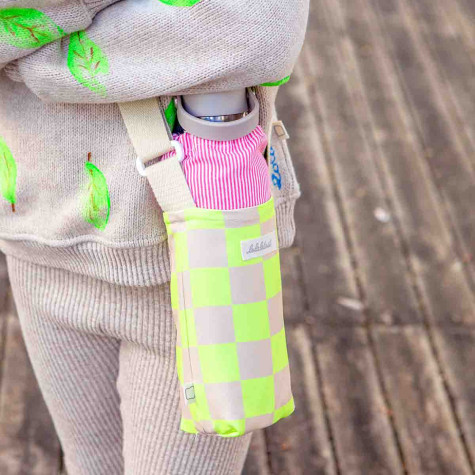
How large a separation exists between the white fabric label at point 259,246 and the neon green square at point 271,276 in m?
0.01

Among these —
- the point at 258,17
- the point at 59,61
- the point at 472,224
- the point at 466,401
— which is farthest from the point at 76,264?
the point at 472,224

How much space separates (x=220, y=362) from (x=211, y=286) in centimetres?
8

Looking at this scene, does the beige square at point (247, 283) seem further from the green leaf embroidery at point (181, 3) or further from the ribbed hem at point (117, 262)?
the green leaf embroidery at point (181, 3)

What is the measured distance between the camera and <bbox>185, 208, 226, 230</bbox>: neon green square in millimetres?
740

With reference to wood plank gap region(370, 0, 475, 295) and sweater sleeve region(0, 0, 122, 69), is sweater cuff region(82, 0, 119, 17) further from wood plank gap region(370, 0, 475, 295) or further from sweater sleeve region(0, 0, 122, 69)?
wood plank gap region(370, 0, 475, 295)

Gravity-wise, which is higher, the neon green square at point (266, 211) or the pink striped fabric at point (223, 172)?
the pink striped fabric at point (223, 172)

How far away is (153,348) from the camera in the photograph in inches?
36.9

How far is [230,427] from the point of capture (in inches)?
30.2

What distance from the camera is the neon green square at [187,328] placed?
76 centimetres

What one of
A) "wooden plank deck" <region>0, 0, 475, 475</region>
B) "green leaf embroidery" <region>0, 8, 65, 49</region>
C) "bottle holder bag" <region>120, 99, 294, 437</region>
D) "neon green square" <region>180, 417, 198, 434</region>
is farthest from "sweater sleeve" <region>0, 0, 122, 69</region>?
"wooden plank deck" <region>0, 0, 475, 475</region>

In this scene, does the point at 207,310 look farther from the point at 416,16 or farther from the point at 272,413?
the point at 416,16

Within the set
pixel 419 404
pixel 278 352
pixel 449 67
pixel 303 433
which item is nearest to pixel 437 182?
pixel 449 67


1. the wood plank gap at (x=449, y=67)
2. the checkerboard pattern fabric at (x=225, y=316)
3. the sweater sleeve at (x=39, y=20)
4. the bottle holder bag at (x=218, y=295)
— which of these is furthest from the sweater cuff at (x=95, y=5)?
the wood plank gap at (x=449, y=67)

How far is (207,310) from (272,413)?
14cm
